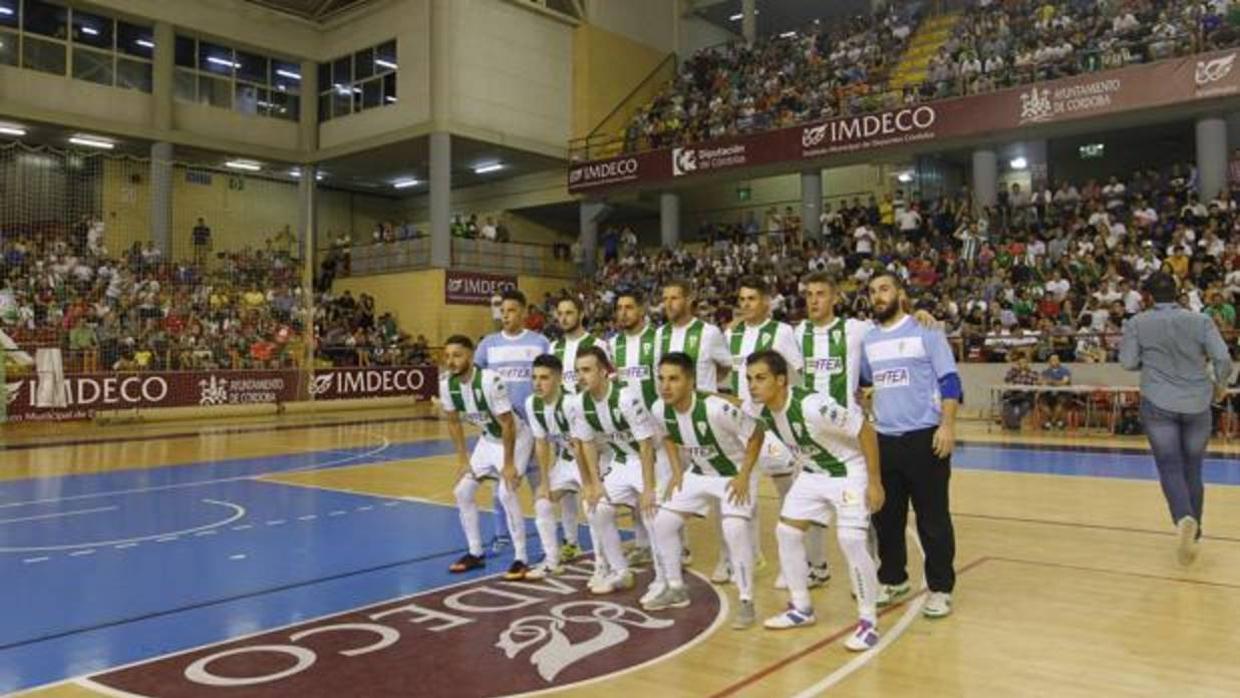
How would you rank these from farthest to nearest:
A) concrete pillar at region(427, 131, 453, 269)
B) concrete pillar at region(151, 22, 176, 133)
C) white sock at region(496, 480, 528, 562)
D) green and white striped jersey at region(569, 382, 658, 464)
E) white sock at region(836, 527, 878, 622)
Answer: concrete pillar at region(427, 131, 453, 269) < concrete pillar at region(151, 22, 176, 133) < white sock at region(496, 480, 528, 562) < green and white striped jersey at region(569, 382, 658, 464) < white sock at region(836, 527, 878, 622)

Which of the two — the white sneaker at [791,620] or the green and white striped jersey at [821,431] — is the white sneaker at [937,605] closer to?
the white sneaker at [791,620]

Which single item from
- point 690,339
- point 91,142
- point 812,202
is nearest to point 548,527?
point 690,339

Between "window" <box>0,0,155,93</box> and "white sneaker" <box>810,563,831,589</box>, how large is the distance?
29196 mm

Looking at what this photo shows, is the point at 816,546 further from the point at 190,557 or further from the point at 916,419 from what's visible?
the point at 190,557

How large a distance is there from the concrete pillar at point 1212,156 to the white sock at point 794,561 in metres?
21.3

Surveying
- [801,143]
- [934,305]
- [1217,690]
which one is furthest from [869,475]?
[801,143]

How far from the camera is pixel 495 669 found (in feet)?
16.5

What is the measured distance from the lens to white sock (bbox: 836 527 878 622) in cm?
536

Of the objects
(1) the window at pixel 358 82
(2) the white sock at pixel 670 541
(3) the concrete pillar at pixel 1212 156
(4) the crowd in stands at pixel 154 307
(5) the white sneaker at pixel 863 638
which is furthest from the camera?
(1) the window at pixel 358 82

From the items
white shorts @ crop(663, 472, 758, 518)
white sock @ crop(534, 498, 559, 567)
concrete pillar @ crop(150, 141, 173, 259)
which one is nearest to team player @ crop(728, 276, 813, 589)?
white shorts @ crop(663, 472, 758, 518)

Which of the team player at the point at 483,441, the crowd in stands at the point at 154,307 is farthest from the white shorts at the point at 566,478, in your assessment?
the crowd in stands at the point at 154,307

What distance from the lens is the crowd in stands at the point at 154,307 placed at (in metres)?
21.2

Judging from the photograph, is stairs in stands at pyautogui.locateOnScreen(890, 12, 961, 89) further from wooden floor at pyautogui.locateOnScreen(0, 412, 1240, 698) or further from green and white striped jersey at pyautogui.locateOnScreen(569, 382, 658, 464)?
green and white striped jersey at pyautogui.locateOnScreen(569, 382, 658, 464)

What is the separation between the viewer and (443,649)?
17.7 ft
